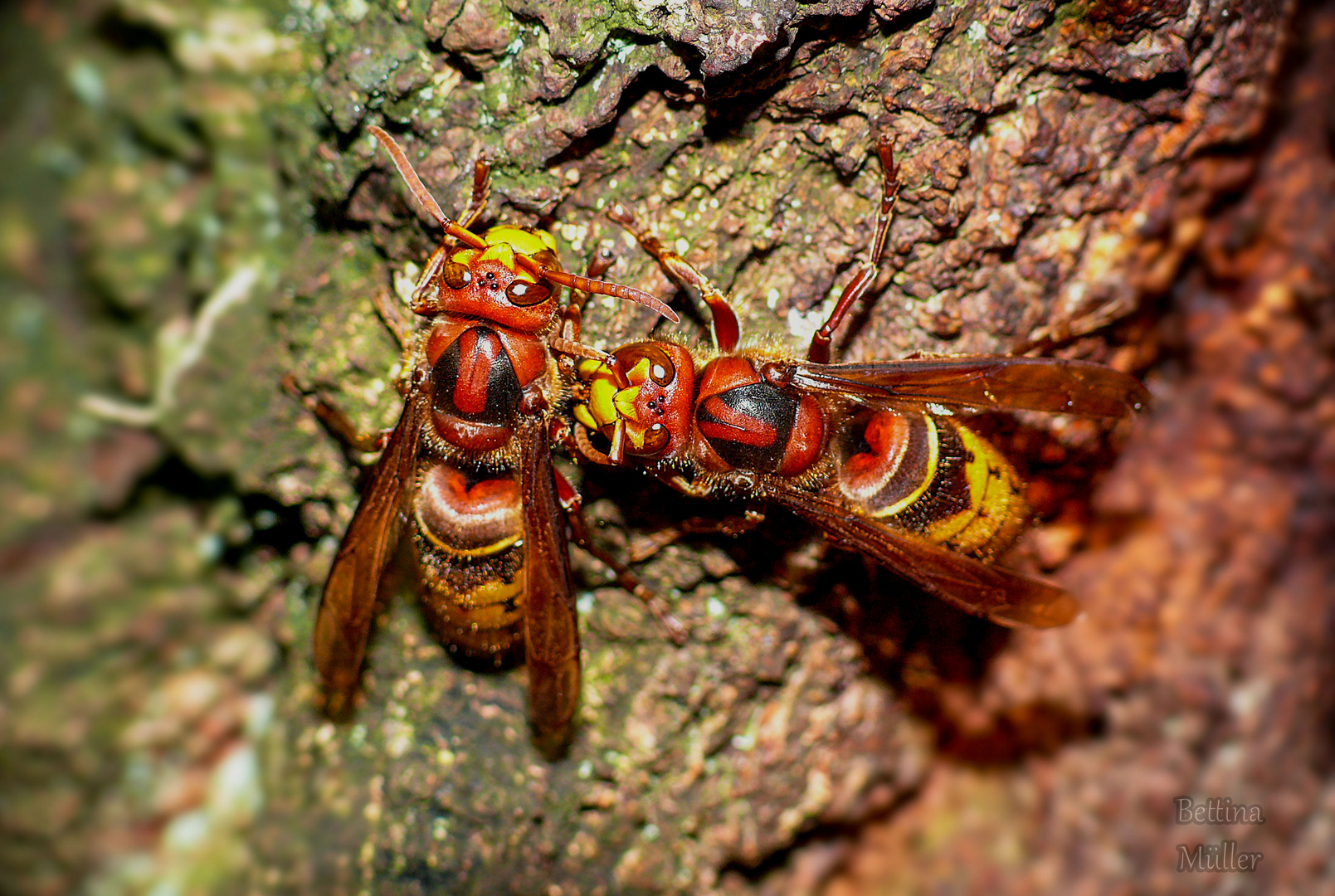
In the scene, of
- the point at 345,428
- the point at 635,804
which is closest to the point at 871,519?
the point at 635,804

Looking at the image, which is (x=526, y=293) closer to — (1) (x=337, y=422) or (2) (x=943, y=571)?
(1) (x=337, y=422)

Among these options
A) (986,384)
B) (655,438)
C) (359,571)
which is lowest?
(359,571)

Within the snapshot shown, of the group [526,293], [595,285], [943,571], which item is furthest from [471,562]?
[943,571]

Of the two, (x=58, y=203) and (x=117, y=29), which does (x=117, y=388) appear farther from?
(x=117, y=29)

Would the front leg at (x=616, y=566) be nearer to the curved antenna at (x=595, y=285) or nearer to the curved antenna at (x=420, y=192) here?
the curved antenna at (x=595, y=285)

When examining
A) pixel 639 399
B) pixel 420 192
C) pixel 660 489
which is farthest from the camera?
pixel 660 489
